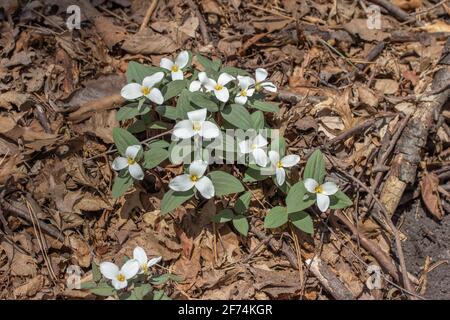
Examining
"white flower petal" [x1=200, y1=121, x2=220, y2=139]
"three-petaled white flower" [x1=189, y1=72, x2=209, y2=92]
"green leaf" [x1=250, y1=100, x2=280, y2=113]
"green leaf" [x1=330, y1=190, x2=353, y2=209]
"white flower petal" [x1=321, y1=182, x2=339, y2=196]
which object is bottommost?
"green leaf" [x1=330, y1=190, x2=353, y2=209]

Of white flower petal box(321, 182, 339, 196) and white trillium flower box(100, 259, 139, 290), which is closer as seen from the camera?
white trillium flower box(100, 259, 139, 290)

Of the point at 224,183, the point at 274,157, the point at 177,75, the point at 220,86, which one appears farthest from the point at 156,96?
the point at 274,157

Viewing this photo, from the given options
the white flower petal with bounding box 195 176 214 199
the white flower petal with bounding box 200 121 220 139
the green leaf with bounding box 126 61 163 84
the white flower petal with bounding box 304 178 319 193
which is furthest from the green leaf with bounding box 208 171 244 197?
the green leaf with bounding box 126 61 163 84

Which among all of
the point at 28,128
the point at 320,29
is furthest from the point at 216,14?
the point at 28,128

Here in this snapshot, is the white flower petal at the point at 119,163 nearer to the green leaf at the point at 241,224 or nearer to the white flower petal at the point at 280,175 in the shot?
the green leaf at the point at 241,224

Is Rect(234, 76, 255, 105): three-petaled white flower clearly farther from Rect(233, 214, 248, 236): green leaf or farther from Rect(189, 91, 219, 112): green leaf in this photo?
Rect(233, 214, 248, 236): green leaf

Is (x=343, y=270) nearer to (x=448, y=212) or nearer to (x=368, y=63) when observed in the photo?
(x=448, y=212)
